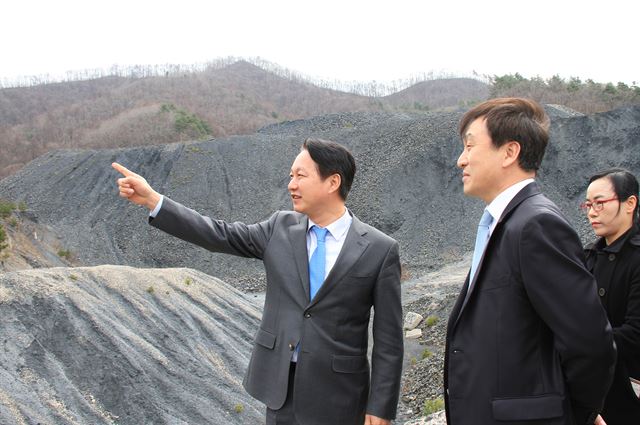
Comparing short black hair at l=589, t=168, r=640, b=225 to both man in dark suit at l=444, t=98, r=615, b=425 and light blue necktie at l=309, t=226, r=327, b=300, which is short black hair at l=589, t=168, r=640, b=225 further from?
light blue necktie at l=309, t=226, r=327, b=300

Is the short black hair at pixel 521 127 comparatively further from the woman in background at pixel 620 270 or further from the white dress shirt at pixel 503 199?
the woman in background at pixel 620 270

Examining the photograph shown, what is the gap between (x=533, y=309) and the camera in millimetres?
2514

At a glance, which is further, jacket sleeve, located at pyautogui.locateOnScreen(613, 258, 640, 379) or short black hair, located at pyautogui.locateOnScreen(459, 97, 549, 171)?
jacket sleeve, located at pyautogui.locateOnScreen(613, 258, 640, 379)

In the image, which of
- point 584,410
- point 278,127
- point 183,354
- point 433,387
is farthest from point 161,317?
point 278,127

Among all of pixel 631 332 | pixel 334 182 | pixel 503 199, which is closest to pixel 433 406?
pixel 631 332

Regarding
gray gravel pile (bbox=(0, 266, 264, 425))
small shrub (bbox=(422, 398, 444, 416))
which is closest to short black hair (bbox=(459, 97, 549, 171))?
gray gravel pile (bbox=(0, 266, 264, 425))

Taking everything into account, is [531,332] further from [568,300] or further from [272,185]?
[272,185]

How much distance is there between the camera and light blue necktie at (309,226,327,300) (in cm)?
344

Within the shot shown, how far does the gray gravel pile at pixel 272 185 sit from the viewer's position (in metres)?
25.6

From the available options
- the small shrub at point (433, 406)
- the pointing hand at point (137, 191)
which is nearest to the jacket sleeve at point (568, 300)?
the pointing hand at point (137, 191)

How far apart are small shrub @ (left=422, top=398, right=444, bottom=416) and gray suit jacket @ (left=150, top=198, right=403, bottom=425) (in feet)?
17.0

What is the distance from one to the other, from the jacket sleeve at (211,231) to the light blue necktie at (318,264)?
0.34 m

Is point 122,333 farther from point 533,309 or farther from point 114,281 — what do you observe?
point 533,309

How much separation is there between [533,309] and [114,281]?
845 cm
